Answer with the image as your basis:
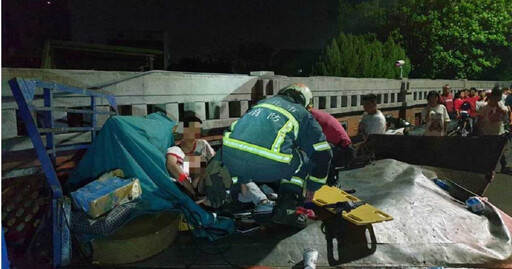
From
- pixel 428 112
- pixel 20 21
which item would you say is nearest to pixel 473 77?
pixel 428 112

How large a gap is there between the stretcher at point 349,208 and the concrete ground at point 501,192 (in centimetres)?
272

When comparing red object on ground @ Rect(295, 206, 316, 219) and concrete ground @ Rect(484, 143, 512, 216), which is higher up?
red object on ground @ Rect(295, 206, 316, 219)

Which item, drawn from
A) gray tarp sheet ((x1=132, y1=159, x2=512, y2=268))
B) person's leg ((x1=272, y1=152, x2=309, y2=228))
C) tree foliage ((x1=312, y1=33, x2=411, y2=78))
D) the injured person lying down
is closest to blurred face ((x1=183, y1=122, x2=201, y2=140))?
the injured person lying down

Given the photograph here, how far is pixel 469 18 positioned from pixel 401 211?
919 inches

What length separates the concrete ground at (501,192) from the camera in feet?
17.2

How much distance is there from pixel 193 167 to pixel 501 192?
5.17 metres

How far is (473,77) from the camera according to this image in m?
24.6

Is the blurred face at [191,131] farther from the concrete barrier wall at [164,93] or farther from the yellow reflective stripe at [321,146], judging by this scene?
the yellow reflective stripe at [321,146]

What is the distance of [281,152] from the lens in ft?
10.7

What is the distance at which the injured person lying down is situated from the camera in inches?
146

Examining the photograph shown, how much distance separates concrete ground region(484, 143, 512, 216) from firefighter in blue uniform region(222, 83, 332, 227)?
3.36 m

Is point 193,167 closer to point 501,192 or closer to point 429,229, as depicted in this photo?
point 429,229

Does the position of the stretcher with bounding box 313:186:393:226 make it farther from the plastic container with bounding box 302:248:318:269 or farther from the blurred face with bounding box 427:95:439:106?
the blurred face with bounding box 427:95:439:106

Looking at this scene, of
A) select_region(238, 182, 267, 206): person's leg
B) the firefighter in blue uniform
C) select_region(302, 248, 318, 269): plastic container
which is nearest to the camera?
select_region(302, 248, 318, 269): plastic container
